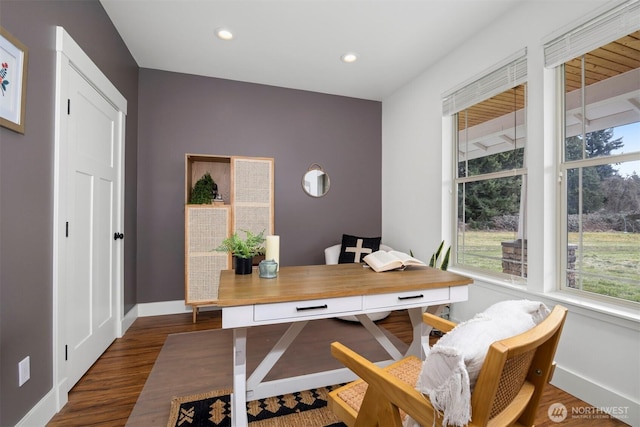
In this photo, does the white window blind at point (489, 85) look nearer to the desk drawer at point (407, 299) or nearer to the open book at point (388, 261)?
the open book at point (388, 261)

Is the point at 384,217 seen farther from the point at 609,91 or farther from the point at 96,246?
the point at 96,246

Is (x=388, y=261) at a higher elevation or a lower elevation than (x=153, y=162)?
lower

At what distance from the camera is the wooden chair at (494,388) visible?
2.37ft

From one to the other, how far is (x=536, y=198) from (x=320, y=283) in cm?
174

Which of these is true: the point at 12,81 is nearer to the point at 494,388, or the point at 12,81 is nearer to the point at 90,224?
the point at 90,224

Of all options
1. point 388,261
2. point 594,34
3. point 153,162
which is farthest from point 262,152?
point 594,34

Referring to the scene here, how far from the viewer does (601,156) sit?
1.90 meters

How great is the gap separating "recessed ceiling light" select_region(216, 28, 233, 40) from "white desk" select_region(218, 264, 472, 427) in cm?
214

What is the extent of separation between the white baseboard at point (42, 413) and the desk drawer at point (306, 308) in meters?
1.30

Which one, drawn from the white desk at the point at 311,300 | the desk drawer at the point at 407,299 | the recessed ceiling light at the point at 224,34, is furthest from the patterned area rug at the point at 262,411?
the recessed ceiling light at the point at 224,34

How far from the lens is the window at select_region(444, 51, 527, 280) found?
96.3 inches

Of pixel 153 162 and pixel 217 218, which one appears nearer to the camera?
pixel 217 218

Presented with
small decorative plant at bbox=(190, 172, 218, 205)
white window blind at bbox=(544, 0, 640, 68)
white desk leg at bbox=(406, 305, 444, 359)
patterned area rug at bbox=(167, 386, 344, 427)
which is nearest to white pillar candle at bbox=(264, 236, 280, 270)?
patterned area rug at bbox=(167, 386, 344, 427)

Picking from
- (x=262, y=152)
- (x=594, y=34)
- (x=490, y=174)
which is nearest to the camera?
(x=594, y=34)
